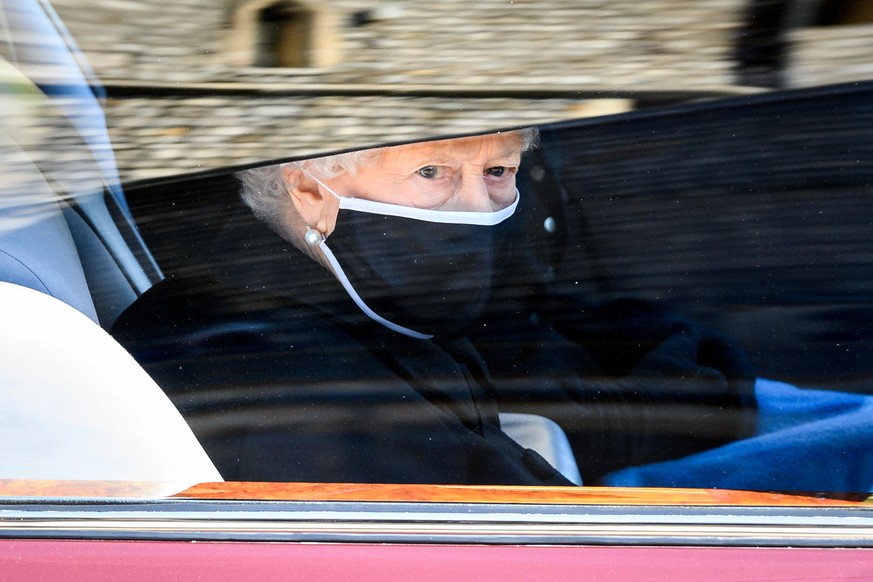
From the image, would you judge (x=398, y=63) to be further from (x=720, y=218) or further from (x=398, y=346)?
(x=720, y=218)

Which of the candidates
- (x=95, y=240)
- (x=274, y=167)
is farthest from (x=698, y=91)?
(x=95, y=240)

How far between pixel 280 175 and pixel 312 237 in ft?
0.45

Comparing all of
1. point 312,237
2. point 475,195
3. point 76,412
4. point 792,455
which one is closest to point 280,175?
point 312,237

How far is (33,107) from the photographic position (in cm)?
144

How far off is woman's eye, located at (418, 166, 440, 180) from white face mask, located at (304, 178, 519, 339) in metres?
0.07

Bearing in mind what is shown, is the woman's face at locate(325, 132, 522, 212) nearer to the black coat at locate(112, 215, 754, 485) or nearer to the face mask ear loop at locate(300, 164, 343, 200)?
the face mask ear loop at locate(300, 164, 343, 200)

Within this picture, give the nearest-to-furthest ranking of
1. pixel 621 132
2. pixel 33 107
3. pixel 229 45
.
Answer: pixel 229 45 → pixel 33 107 → pixel 621 132

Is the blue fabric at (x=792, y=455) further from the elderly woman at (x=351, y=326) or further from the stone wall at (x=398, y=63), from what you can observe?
the stone wall at (x=398, y=63)

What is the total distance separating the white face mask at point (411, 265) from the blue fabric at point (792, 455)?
1.22 feet

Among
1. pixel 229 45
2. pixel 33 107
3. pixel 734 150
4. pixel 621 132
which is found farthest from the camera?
pixel 734 150

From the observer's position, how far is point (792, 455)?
1.45 metres

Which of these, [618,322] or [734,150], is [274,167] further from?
[734,150]

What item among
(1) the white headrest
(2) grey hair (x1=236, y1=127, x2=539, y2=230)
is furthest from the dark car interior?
(1) the white headrest

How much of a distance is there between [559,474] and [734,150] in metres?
0.67
